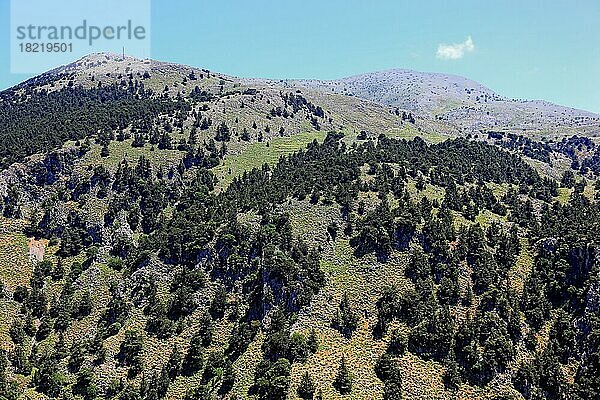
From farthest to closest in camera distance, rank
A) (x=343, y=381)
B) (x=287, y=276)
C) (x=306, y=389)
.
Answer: (x=287, y=276) → (x=343, y=381) → (x=306, y=389)

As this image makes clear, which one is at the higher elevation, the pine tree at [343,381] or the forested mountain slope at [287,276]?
the forested mountain slope at [287,276]

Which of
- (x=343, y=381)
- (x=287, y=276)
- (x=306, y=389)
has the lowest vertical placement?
(x=306, y=389)

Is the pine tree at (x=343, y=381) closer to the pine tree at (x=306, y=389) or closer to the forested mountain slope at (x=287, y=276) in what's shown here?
the forested mountain slope at (x=287, y=276)

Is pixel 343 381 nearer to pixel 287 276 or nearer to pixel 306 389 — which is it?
pixel 306 389

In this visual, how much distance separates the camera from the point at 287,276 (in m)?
81.8

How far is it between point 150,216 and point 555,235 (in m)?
89.8

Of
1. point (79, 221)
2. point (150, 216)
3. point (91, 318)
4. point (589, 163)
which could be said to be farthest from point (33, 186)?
point (589, 163)

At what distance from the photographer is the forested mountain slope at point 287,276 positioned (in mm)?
69688

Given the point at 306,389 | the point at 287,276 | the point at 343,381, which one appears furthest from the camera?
the point at 287,276

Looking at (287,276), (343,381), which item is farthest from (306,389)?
(287,276)

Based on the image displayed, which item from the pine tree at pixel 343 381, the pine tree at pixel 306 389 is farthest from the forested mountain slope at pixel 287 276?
the pine tree at pixel 306 389

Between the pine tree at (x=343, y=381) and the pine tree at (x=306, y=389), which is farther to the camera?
the pine tree at (x=343, y=381)

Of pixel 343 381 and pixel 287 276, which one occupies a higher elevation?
pixel 287 276

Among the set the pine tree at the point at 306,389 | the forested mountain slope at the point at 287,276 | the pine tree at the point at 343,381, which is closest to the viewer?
the pine tree at the point at 306,389
